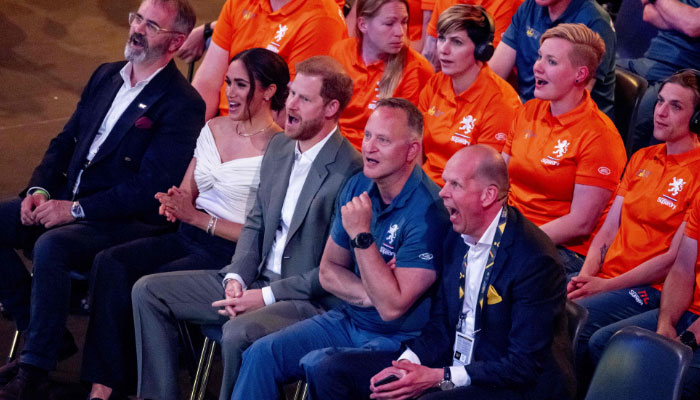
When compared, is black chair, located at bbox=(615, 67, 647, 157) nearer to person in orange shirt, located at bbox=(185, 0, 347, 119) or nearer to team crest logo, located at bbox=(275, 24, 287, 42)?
person in orange shirt, located at bbox=(185, 0, 347, 119)

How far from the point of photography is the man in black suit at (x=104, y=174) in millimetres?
3771

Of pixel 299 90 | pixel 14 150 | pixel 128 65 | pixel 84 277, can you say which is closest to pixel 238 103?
pixel 299 90

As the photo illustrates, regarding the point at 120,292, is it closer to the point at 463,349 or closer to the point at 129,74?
the point at 129,74

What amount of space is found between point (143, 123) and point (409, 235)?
156 centimetres

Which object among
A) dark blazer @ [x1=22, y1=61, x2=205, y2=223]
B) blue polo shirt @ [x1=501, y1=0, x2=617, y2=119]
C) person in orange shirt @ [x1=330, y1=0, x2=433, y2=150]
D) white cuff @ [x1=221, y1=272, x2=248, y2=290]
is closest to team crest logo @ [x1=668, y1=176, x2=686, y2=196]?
blue polo shirt @ [x1=501, y1=0, x2=617, y2=119]

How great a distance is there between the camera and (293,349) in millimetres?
3213

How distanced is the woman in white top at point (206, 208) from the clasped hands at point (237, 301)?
1.16ft

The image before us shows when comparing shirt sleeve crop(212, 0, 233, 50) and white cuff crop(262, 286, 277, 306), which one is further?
shirt sleeve crop(212, 0, 233, 50)

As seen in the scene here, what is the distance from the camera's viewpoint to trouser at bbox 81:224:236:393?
11.9 ft

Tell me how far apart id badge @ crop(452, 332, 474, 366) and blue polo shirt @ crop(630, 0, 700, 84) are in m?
2.43

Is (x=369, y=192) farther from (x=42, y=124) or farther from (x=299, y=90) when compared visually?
(x=42, y=124)

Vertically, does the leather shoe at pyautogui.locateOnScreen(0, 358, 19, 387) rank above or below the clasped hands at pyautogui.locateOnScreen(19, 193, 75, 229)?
below

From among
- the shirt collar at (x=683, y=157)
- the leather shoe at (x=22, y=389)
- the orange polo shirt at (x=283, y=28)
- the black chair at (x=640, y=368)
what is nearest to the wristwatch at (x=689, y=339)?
the black chair at (x=640, y=368)

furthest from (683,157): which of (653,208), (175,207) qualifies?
(175,207)
